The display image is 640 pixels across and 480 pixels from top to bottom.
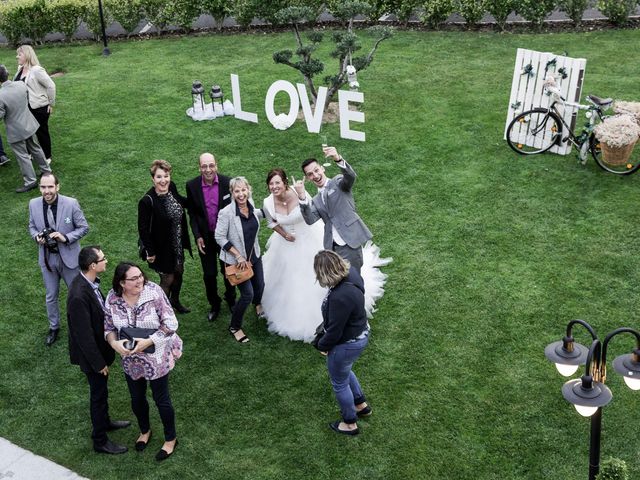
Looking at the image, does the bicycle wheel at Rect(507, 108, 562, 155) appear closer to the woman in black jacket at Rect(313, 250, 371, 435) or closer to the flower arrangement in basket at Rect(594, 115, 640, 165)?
the flower arrangement in basket at Rect(594, 115, 640, 165)

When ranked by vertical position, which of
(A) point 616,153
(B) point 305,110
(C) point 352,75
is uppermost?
(C) point 352,75

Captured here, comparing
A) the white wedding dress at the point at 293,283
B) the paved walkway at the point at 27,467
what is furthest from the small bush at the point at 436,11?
the paved walkway at the point at 27,467

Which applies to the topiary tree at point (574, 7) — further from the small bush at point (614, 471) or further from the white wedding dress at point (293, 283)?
the small bush at point (614, 471)

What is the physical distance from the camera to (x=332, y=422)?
6.81 m

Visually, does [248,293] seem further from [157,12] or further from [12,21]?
[12,21]

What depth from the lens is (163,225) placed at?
767 cm

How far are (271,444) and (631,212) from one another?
221 inches

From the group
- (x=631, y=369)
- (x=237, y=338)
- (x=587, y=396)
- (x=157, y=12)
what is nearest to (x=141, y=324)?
(x=237, y=338)

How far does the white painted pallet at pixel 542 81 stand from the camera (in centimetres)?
1066

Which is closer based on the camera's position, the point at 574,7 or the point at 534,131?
the point at 534,131

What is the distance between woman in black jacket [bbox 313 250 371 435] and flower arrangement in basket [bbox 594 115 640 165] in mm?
5474

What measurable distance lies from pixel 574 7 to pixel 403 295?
32.3 feet

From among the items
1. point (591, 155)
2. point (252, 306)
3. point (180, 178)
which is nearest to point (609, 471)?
point (252, 306)

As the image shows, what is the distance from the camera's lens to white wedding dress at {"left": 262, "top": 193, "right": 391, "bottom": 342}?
7.85 m
